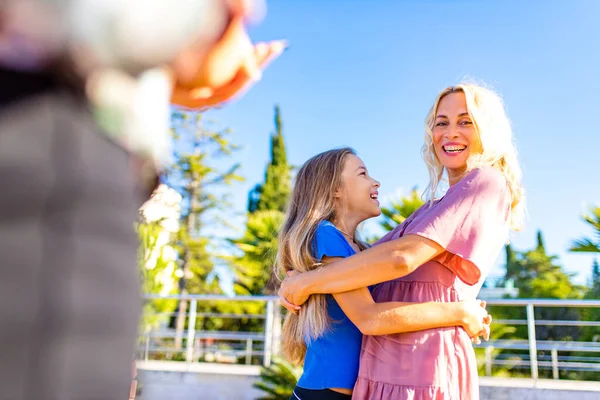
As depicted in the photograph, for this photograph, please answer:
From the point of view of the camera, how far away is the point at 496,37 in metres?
18.5

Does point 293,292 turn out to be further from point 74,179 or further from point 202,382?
point 202,382

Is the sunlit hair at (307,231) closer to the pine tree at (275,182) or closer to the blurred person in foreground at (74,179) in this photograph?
the blurred person in foreground at (74,179)

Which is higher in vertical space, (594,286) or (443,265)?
(594,286)

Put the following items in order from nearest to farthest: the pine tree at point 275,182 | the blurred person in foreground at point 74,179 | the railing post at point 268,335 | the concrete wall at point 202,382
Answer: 1. the blurred person in foreground at point 74,179
2. the concrete wall at point 202,382
3. the railing post at point 268,335
4. the pine tree at point 275,182

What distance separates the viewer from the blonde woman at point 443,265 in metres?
1.48

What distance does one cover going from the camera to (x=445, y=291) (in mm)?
1580

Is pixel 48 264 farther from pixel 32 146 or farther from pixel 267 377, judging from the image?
pixel 267 377

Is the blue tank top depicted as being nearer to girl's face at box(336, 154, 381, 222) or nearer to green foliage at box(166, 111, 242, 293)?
girl's face at box(336, 154, 381, 222)

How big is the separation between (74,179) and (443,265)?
4.08 feet

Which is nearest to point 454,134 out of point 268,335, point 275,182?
point 268,335

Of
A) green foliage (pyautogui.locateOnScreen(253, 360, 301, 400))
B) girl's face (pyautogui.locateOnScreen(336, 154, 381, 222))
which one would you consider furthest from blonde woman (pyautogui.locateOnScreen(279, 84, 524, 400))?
green foliage (pyautogui.locateOnScreen(253, 360, 301, 400))

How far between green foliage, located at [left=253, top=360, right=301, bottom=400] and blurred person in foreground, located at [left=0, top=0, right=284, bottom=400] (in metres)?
6.09


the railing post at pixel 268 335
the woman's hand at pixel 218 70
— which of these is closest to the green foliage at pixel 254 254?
the railing post at pixel 268 335

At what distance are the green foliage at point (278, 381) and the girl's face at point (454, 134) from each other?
503 centimetres
